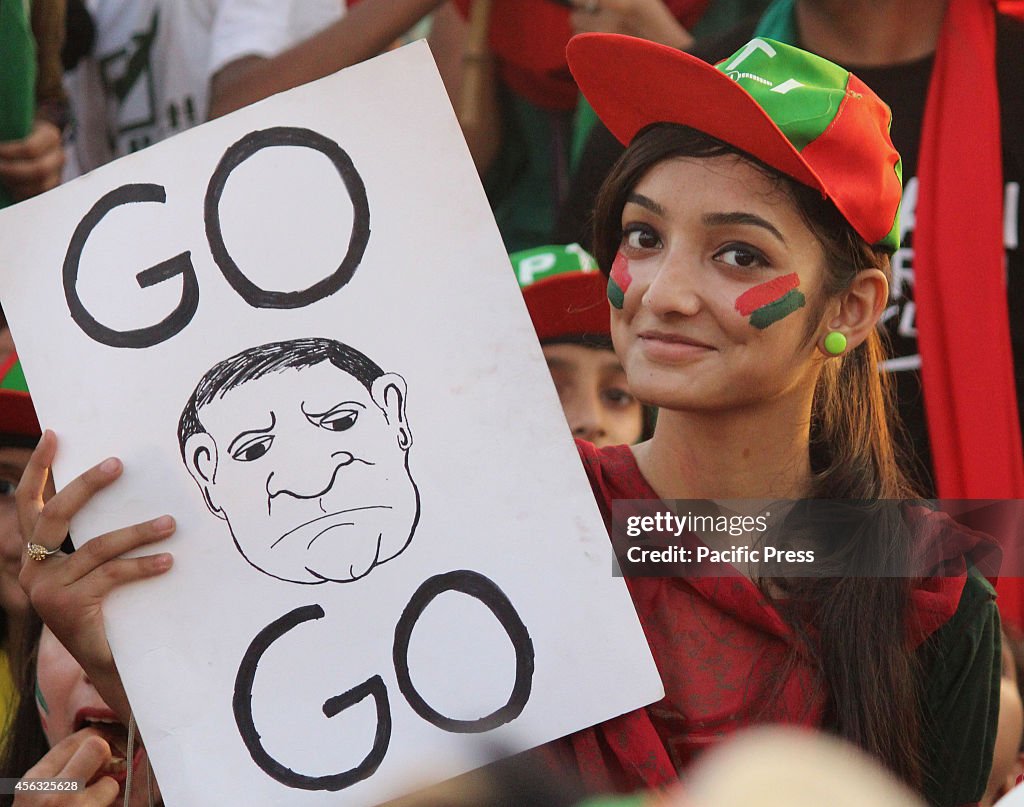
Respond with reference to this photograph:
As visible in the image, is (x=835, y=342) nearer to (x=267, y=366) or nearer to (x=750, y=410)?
(x=750, y=410)

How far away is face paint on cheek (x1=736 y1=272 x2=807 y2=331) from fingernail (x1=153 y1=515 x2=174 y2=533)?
58 centimetres

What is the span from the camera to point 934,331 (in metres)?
1.90

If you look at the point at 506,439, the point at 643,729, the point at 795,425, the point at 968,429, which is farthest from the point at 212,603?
the point at 968,429

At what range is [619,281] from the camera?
4.35 ft

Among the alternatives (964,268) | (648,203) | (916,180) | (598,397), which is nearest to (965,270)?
(964,268)

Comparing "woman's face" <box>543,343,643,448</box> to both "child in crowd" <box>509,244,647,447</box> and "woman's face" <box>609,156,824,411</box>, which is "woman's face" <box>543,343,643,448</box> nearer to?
"child in crowd" <box>509,244,647,447</box>

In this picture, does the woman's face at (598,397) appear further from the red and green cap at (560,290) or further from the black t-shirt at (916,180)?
the black t-shirt at (916,180)

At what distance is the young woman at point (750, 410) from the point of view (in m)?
1.25

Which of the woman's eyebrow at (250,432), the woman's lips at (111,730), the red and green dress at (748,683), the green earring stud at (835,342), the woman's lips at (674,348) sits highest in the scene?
the woman's eyebrow at (250,432)

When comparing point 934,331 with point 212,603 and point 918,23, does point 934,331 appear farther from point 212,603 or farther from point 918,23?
point 212,603

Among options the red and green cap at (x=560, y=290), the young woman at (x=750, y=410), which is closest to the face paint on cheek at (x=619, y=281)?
the young woman at (x=750, y=410)

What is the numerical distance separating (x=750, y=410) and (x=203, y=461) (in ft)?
1.79
